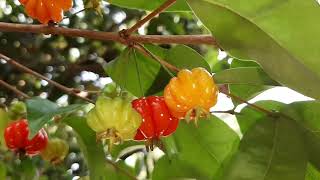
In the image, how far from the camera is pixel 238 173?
3.74ft

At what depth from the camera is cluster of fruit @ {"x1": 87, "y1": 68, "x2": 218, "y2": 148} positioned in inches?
44.2

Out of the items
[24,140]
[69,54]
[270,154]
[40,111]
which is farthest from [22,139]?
[69,54]

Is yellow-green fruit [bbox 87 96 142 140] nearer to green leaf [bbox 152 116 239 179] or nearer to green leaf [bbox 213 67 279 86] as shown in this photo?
green leaf [bbox 213 67 279 86]

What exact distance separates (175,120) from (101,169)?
0.26 metres

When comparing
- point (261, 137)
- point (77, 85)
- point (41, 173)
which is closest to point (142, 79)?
point (261, 137)

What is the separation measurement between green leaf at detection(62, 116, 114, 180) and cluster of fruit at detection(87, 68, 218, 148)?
18 centimetres

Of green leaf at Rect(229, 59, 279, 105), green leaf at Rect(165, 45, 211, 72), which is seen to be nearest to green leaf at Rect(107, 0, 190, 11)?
green leaf at Rect(165, 45, 211, 72)

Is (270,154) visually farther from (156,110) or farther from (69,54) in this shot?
(69,54)

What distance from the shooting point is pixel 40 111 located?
50.2 inches

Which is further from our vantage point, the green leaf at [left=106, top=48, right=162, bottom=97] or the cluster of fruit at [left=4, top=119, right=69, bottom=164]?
the cluster of fruit at [left=4, top=119, right=69, bottom=164]

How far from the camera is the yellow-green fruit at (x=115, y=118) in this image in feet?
3.78

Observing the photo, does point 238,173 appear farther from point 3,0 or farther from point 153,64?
point 3,0

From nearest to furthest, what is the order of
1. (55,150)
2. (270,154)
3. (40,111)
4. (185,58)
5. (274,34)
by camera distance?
1. (274,34)
2. (270,154)
3. (40,111)
4. (185,58)
5. (55,150)

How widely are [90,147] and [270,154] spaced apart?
46 cm
